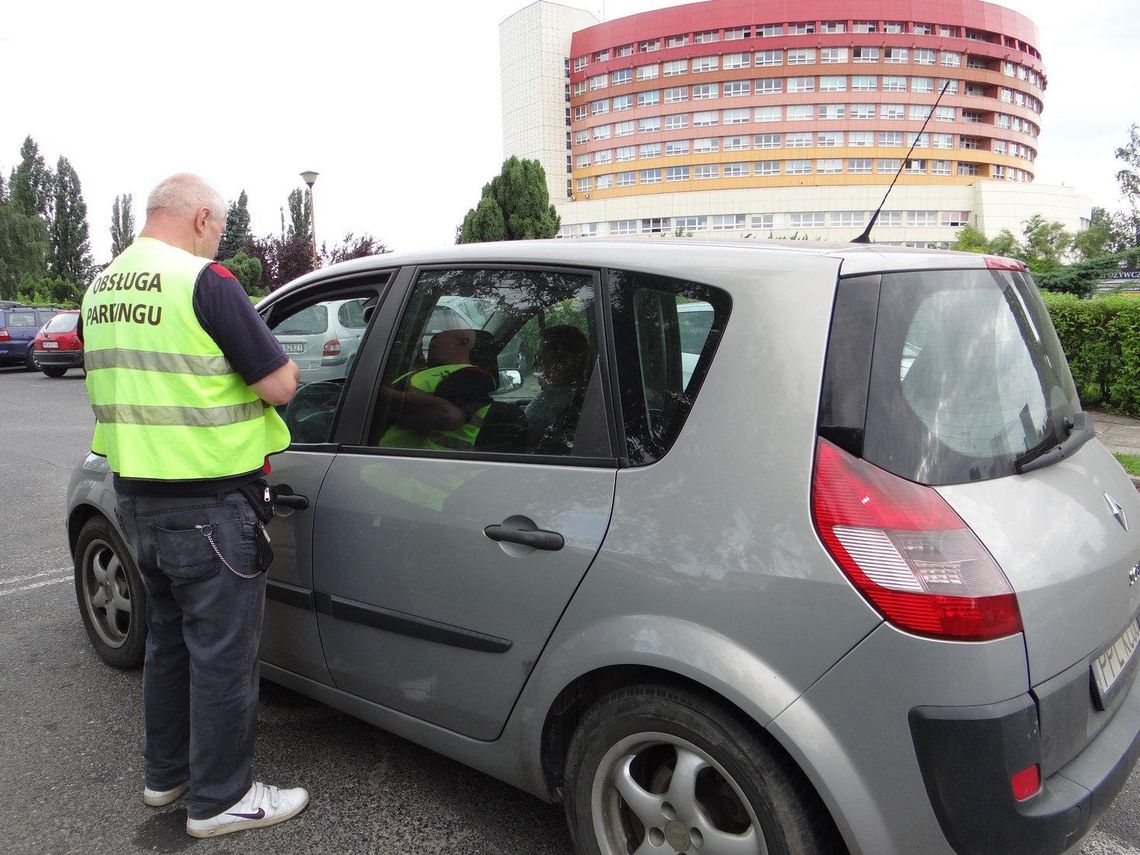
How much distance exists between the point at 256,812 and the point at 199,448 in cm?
109

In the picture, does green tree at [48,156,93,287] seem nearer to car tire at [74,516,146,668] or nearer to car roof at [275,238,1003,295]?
car tire at [74,516,146,668]

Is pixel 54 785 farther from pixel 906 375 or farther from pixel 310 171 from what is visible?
pixel 310 171

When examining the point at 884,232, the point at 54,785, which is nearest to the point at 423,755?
the point at 54,785

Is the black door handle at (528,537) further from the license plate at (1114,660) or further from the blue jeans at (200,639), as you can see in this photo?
the license plate at (1114,660)

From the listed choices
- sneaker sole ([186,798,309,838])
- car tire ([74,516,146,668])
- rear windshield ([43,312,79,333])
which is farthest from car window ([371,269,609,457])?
rear windshield ([43,312,79,333])

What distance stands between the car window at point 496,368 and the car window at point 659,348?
0.28ft

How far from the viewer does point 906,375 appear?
1.69 meters

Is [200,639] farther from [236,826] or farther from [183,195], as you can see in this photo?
[183,195]

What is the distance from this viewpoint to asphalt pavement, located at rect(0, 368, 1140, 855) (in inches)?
92.4

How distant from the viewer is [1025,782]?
1.54m

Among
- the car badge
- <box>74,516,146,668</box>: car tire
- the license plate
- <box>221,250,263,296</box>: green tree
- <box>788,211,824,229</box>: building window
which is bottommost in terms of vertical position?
<box>74,516,146,668</box>: car tire

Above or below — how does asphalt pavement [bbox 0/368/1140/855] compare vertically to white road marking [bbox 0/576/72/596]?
below

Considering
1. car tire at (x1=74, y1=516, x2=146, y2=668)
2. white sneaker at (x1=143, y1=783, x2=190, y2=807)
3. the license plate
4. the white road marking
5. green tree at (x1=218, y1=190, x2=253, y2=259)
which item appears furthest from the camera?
green tree at (x1=218, y1=190, x2=253, y2=259)

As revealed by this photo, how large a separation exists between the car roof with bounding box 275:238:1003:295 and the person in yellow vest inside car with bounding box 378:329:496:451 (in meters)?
0.25
